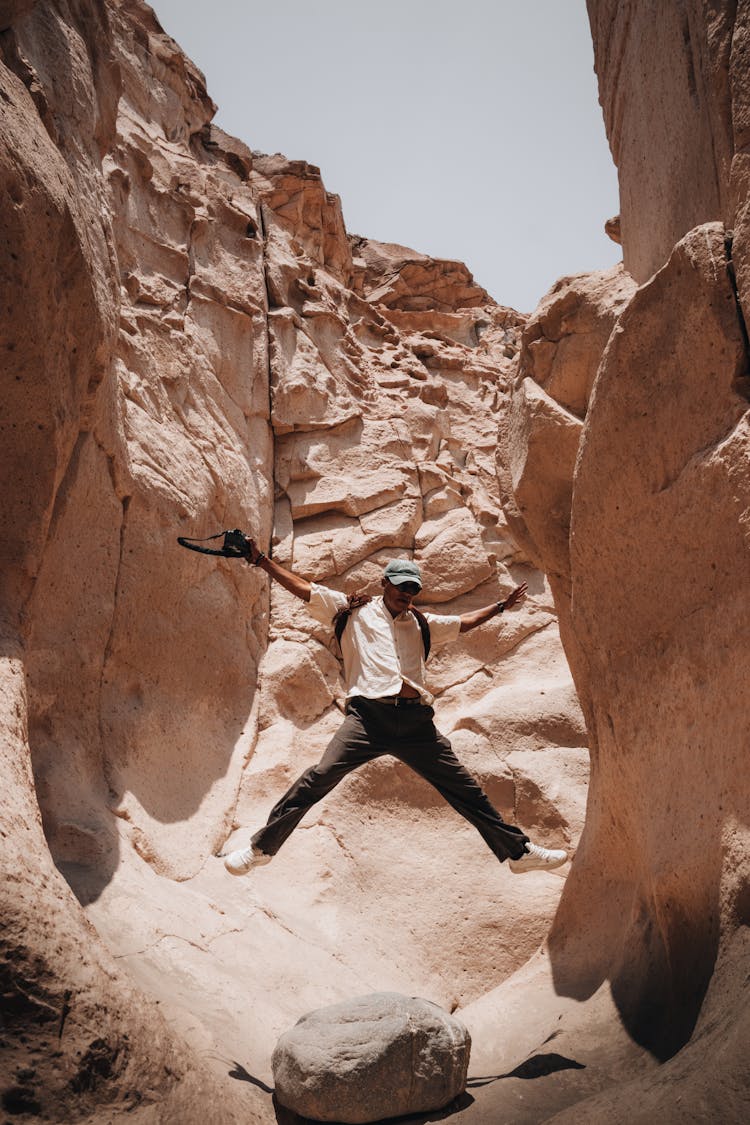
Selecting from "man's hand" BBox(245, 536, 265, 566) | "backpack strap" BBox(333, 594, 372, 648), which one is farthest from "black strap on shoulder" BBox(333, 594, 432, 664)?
"man's hand" BBox(245, 536, 265, 566)

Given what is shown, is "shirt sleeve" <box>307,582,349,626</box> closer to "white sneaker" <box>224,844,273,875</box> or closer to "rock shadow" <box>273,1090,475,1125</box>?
"white sneaker" <box>224,844,273,875</box>

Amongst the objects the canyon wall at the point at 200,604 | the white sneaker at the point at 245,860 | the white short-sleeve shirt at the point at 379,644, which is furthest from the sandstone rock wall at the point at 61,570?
the white short-sleeve shirt at the point at 379,644

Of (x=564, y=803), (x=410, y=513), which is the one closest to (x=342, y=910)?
(x=564, y=803)

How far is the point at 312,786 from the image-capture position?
402 centimetres

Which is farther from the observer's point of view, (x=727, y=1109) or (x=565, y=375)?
(x=565, y=375)

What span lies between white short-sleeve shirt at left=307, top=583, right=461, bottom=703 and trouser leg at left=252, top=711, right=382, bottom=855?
23 centimetres

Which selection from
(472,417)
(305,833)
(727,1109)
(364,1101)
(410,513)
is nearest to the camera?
(727,1109)

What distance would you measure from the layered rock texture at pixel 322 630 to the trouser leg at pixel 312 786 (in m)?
0.71

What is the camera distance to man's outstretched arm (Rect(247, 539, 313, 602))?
4309 millimetres

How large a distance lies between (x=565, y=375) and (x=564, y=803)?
290 centimetres

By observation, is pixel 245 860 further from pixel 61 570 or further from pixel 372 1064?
pixel 61 570

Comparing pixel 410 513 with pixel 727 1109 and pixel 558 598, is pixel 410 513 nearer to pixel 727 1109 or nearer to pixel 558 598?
pixel 558 598

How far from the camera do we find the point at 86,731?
16.4 ft

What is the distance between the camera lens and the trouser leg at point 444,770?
4.20m
